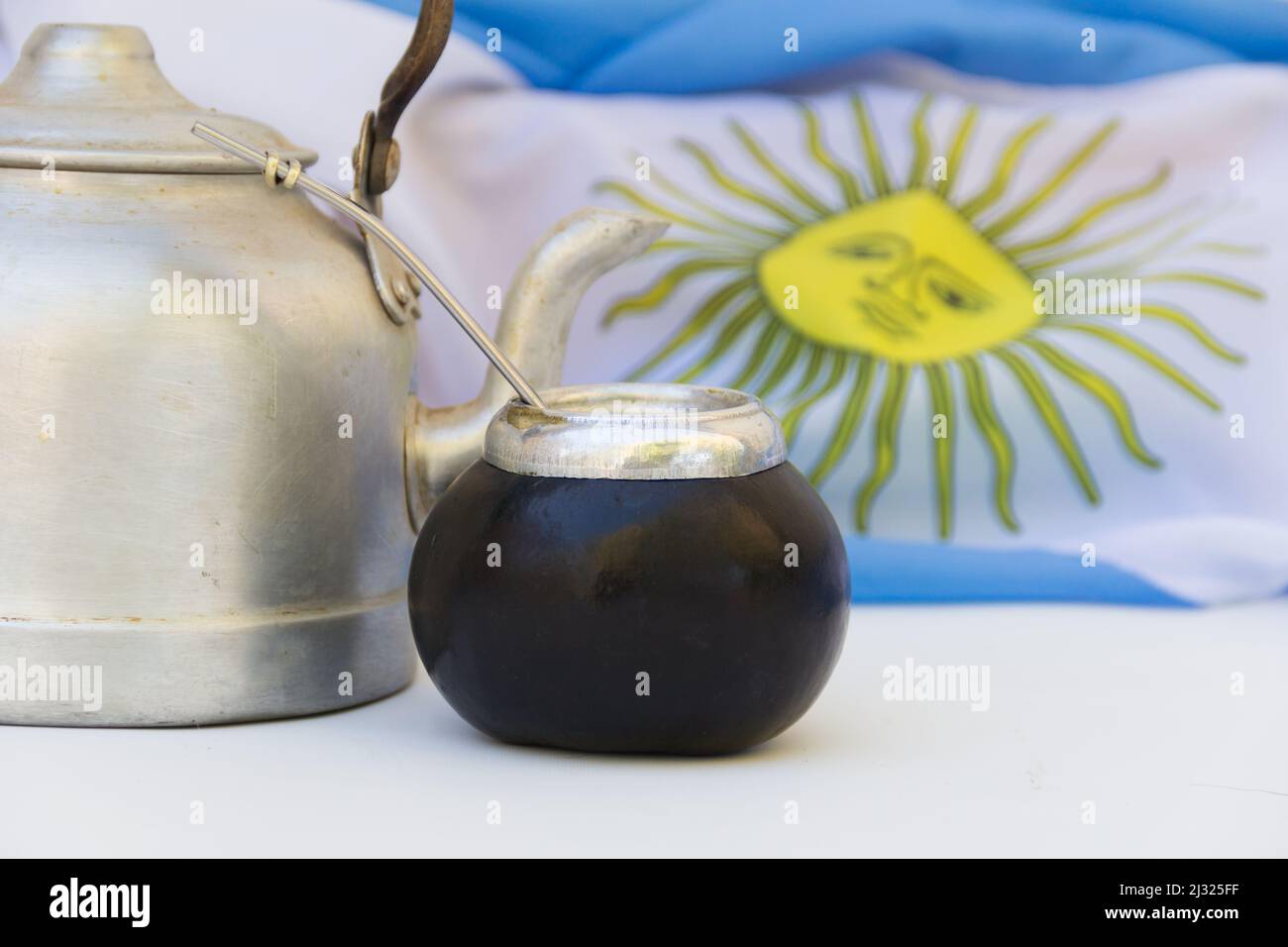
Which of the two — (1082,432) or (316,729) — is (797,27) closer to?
(1082,432)

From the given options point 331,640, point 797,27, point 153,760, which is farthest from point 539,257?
point 797,27

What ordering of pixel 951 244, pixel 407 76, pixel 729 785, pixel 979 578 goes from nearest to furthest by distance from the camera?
pixel 729 785 → pixel 407 76 → pixel 979 578 → pixel 951 244

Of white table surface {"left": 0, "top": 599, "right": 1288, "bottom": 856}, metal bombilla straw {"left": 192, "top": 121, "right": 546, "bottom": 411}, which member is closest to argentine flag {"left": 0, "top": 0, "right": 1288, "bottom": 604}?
white table surface {"left": 0, "top": 599, "right": 1288, "bottom": 856}

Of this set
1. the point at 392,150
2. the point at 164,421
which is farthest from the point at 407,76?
the point at 164,421

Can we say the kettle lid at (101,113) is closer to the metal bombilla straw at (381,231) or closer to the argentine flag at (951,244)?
the metal bombilla straw at (381,231)

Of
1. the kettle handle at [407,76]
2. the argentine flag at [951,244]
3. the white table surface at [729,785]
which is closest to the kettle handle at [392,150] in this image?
the kettle handle at [407,76]

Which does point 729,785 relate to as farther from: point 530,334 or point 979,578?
point 979,578

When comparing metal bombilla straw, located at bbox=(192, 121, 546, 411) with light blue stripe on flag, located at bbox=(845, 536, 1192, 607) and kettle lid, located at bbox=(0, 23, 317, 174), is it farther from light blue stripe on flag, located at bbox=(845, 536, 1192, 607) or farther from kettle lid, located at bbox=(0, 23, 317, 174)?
light blue stripe on flag, located at bbox=(845, 536, 1192, 607)
